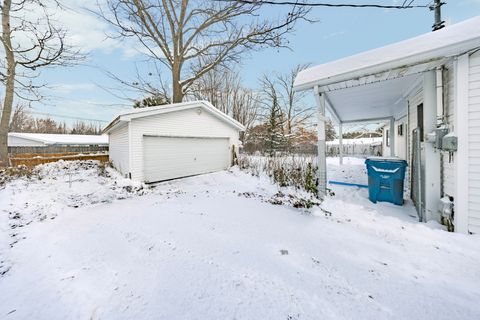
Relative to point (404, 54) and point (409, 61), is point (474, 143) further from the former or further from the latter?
point (404, 54)

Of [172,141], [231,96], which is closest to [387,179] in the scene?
[172,141]

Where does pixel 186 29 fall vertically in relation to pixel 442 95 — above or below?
above

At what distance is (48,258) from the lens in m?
2.60

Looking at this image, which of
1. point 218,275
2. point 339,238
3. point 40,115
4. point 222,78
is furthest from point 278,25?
point 40,115

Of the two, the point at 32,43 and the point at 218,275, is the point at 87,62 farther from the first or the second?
the point at 218,275

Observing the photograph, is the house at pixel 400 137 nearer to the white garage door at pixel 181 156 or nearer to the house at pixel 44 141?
the white garage door at pixel 181 156

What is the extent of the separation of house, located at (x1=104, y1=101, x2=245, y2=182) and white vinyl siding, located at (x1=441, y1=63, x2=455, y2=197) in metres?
8.14

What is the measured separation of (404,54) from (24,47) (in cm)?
1495

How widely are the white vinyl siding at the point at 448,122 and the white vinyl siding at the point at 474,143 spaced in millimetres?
205

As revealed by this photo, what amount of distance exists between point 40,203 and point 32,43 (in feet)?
30.3

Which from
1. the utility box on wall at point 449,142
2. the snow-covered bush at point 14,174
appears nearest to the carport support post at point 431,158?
the utility box on wall at point 449,142

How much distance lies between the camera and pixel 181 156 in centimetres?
889

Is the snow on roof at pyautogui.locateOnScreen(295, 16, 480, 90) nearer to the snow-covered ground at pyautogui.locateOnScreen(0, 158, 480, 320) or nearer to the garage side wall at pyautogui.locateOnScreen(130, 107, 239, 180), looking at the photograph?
the snow-covered ground at pyautogui.locateOnScreen(0, 158, 480, 320)

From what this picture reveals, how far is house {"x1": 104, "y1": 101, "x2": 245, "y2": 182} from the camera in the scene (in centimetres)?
730
